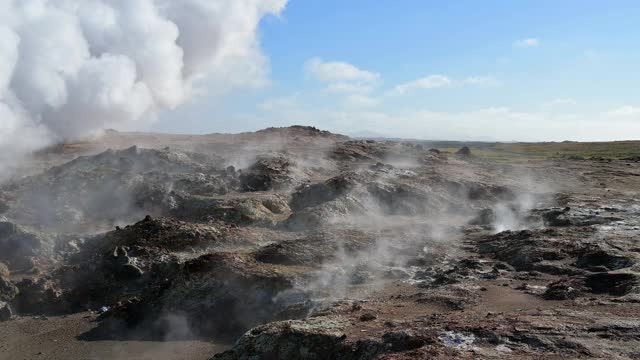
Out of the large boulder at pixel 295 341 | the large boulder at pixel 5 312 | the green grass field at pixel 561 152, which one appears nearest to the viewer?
the large boulder at pixel 295 341

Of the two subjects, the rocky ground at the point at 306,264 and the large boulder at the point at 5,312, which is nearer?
the rocky ground at the point at 306,264

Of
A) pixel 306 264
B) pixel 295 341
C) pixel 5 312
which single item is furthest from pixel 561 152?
pixel 295 341

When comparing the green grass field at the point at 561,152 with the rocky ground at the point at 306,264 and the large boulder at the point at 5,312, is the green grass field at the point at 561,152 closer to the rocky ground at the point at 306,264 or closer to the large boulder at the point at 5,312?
the rocky ground at the point at 306,264

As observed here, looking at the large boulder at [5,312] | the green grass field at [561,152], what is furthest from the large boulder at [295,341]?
the green grass field at [561,152]

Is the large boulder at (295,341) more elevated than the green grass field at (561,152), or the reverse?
the green grass field at (561,152)

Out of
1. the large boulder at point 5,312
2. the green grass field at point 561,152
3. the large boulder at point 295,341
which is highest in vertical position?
the green grass field at point 561,152

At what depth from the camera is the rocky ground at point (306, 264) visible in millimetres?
10461

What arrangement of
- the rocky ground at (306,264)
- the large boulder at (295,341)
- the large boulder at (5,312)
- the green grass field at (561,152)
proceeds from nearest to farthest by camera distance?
the large boulder at (295,341), the rocky ground at (306,264), the large boulder at (5,312), the green grass field at (561,152)

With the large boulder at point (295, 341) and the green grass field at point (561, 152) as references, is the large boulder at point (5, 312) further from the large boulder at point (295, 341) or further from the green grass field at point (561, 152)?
the green grass field at point (561, 152)

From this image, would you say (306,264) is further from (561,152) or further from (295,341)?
(561,152)

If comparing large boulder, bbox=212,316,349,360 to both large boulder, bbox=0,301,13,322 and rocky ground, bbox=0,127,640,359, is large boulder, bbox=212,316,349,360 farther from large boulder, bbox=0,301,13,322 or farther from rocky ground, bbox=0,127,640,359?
large boulder, bbox=0,301,13,322

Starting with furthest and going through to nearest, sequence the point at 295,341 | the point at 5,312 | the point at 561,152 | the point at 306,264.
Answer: the point at 561,152 → the point at 306,264 → the point at 5,312 → the point at 295,341

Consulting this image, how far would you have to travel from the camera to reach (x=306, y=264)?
53.5 ft

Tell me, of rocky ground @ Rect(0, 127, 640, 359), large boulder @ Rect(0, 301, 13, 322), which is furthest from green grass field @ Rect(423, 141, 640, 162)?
large boulder @ Rect(0, 301, 13, 322)
